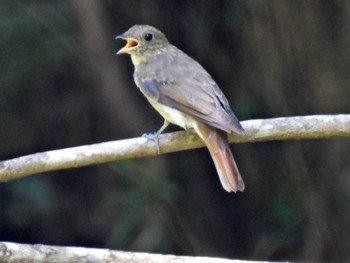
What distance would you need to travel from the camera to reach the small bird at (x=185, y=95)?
525 centimetres

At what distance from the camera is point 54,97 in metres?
7.46

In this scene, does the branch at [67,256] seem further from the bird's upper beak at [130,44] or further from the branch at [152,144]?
the bird's upper beak at [130,44]

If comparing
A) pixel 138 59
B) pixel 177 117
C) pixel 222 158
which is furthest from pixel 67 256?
pixel 138 59

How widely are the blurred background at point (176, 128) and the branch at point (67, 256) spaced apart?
2631 mm

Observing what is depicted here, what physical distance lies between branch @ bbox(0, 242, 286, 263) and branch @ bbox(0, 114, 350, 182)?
41cm

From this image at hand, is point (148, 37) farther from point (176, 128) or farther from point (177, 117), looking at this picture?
point (176, 128)

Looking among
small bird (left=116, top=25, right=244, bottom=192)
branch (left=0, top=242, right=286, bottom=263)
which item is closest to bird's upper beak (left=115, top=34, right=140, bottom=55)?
small bird (left=116, top=25, right=244, bottom=192)

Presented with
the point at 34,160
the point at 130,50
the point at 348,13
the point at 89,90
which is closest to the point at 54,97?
Result: the point at 89,90

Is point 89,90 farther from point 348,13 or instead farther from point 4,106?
point 348,13

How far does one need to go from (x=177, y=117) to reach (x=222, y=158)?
1.09 feet

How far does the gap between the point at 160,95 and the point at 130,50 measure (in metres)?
0.61

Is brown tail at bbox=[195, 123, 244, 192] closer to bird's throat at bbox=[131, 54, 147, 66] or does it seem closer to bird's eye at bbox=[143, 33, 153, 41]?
bird's throat at bbox=[131, 54, 147, 66]

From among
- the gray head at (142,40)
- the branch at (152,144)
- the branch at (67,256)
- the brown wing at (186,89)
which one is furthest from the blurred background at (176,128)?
the branch at (67,256)

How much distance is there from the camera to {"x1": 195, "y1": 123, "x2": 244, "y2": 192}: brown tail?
521 cm
